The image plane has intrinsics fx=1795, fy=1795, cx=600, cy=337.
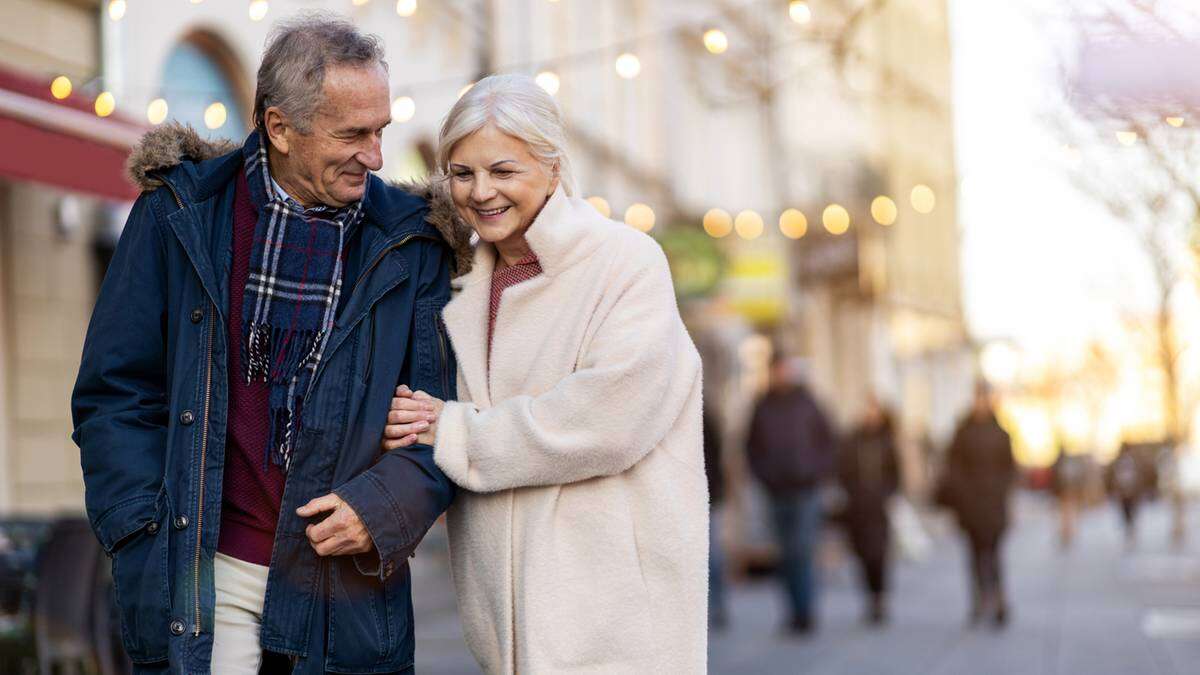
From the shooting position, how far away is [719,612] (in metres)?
13.1

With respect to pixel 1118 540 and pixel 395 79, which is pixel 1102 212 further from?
pixel 1118 540

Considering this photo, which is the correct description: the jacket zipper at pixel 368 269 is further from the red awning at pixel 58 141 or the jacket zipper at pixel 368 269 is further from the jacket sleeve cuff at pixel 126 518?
the red awning at pixel 58 141

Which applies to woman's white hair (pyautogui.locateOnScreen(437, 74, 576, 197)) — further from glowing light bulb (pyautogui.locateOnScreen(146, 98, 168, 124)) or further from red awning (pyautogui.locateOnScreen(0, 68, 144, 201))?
glowing light bulb (pyautogui.locateOnScreen(146, 98, 168, 124))

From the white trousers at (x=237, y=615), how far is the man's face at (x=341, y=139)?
719 mm

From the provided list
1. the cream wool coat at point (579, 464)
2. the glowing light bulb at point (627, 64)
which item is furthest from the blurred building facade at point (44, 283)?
the cream wool coat at point (579, 464)

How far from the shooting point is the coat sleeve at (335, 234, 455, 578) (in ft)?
10.8

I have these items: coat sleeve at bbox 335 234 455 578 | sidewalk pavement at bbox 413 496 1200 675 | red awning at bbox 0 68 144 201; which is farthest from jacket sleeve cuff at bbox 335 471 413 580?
sidewalk pavement at bbox 413 496 1200 675

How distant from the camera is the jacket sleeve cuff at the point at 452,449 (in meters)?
3.41

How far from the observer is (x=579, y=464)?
3.40 meters

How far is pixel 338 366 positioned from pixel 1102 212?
10311mm

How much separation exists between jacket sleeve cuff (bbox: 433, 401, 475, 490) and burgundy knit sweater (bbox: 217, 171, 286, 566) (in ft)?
0.99

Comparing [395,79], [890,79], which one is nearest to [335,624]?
[890,79]

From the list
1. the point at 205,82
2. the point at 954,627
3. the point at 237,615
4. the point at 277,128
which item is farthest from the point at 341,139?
the point at 954,627

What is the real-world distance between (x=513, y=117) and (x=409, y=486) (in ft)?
2.42
